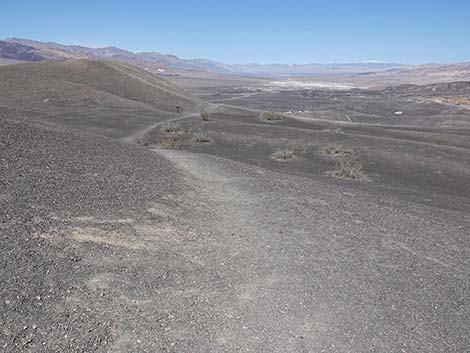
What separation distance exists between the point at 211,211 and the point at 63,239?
3.59 meters

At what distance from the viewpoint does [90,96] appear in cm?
4372

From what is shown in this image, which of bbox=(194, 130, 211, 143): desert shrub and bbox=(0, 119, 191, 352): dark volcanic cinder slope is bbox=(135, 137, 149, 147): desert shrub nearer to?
bbox=(194, 130, 211, 143): desert shrub

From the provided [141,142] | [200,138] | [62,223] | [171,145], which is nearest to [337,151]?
[200,138]

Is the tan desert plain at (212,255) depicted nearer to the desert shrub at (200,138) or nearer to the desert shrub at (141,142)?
the desert shrub at (141,142)

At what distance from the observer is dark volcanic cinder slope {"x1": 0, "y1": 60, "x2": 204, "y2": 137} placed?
33125mm

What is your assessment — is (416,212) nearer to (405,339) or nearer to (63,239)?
(405,339)

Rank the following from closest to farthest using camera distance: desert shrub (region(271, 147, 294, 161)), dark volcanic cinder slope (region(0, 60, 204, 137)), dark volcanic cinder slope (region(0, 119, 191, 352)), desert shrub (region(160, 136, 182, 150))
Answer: dark volcanic cinder slope (region(0, 119, 191, 352)) < desert shrub (region(271, 147, 294, 161)) < desert shrub (region(160, 136, 182, 150)) < dark volcanic cinder slope (region(0, 60, 204, 137))

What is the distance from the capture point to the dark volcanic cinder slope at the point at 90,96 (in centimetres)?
3312

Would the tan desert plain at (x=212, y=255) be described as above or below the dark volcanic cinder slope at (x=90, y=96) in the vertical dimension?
above

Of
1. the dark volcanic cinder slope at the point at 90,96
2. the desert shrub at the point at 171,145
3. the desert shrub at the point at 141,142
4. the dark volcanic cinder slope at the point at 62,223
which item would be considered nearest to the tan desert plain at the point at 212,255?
the dark volcanic cinder slope at the point at 62,223

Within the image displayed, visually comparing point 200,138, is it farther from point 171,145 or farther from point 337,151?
point 337,151

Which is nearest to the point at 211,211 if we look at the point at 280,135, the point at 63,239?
the point at 63,239

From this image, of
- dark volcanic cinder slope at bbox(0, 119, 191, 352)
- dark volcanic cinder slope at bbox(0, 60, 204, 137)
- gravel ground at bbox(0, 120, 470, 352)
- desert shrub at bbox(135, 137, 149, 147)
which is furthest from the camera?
dark volcanic cinder slope at bbox(0, 60, 204, 137)

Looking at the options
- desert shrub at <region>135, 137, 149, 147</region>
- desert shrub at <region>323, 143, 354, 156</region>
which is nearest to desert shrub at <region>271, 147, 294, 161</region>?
desert shrub at <region>323, 143, 354, 156</region>
